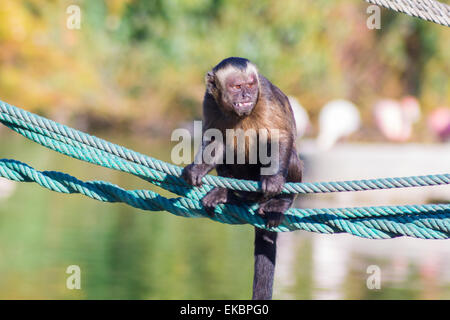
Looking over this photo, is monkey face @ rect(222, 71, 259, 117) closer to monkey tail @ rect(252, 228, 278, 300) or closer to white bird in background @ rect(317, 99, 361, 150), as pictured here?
monkey tail @ rect(252, 228, 278, 300)

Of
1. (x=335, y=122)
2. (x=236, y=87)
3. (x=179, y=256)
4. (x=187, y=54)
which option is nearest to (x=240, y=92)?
(x=236, y=87)

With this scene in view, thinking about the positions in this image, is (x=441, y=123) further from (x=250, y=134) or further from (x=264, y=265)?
(x=264, y=265)

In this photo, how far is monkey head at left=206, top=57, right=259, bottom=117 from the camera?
3004mm

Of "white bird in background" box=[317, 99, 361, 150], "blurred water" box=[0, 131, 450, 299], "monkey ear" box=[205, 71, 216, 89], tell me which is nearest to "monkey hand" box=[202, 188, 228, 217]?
"monkey ear" box=[205, 71, 216, 89]

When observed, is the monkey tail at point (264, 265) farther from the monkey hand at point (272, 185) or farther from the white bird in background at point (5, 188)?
the white bird in background at point (5, 188)

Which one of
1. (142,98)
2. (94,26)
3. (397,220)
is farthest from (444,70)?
(397,220)

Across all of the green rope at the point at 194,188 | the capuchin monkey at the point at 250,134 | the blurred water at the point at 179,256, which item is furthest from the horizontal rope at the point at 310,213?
the blurred water at the point at 179,256

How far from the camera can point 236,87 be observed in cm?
301

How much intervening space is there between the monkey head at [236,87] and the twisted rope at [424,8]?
2.86 feet

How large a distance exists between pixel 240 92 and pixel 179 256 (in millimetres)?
4314

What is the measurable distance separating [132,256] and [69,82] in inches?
316

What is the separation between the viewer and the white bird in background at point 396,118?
12.5 meters

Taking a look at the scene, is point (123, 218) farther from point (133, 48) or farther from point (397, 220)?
point (397, 220)

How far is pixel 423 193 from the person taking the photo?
10836mm
